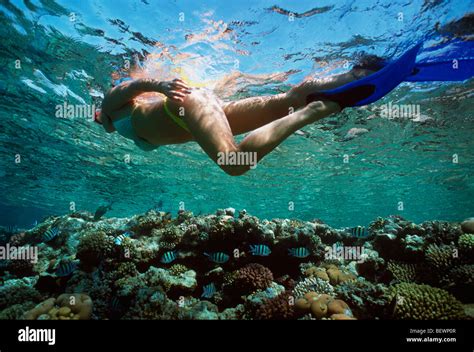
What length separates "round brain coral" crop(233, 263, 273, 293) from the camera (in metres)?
6.13

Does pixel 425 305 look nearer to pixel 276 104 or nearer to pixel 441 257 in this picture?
pixel 441 257

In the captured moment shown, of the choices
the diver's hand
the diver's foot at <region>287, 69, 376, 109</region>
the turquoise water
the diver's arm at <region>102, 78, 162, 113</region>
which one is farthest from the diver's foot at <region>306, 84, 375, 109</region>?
the turquoise water

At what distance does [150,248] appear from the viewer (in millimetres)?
7434

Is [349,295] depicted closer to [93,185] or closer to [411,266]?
[411,266]

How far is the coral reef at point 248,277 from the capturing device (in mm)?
5082

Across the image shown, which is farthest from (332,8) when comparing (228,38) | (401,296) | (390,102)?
(401,296)

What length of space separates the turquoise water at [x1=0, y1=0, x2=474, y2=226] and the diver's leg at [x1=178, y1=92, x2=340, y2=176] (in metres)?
6.55

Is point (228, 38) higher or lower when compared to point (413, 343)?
higher

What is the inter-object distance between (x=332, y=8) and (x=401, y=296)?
8239 mm

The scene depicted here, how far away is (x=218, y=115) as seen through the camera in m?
3.56

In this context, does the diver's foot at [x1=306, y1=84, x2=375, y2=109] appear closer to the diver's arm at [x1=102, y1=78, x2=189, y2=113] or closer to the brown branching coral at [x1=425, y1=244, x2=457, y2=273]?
the diver's arm at [x1=102, y1=78, x2=189, y2=113]

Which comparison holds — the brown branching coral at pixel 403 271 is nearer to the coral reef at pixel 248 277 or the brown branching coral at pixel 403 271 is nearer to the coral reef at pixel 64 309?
the coral reef at pixel 248 277

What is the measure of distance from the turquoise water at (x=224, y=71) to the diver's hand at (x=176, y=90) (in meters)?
5.65

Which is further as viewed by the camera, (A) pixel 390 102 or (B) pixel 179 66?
(A) pixel 390 102
